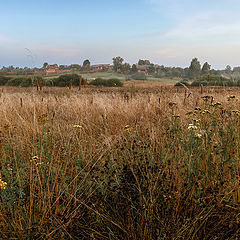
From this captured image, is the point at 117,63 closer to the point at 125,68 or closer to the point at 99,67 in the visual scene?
the point at 125,68

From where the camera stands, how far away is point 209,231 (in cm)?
156

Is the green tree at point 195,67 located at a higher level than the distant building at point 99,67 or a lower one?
higher

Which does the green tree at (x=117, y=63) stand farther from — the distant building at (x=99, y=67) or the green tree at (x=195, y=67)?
the green tree at (x=195, y=67)

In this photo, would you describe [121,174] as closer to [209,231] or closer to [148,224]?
[148,224]

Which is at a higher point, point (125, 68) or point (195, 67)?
point (195, 67)

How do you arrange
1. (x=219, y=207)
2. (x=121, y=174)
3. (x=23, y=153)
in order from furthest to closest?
(x=23, y=153), (x=121, y=174), (x=219, y=207)

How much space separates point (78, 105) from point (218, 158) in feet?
12.6

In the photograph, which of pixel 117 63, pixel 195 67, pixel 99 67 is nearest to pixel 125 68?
pixel 117 63

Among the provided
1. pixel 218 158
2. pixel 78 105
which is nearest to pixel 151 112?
pixel 78 105

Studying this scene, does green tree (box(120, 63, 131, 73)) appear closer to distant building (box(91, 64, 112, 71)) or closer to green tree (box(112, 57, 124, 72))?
green tree (box(112, 57, 124, 72))

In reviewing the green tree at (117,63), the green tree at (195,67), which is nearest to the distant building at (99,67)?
the green tree at (117,63)

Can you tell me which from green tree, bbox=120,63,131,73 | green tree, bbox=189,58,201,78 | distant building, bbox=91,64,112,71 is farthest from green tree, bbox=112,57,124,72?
green tree, bbox=189,58,201,78

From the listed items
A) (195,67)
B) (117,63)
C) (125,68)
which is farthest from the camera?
(195,67)

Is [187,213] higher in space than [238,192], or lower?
lower
